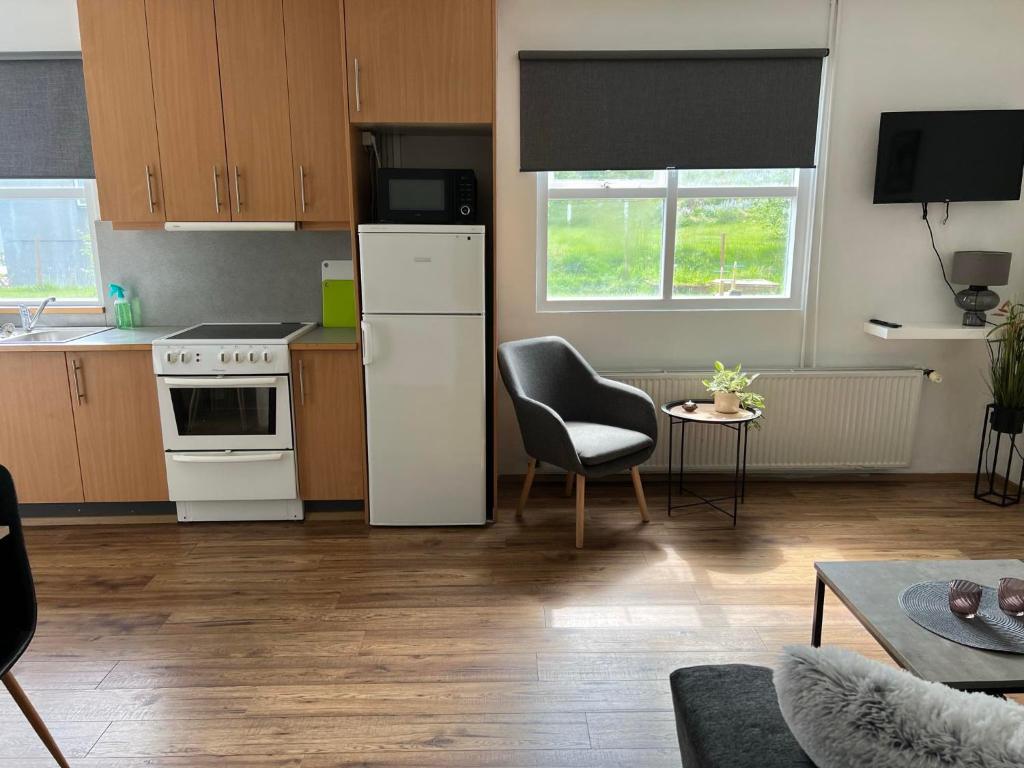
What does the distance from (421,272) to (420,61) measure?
90cm

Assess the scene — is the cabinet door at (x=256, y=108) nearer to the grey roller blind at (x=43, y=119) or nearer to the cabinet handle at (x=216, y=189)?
the cabinet handle at (x=216, y=189)

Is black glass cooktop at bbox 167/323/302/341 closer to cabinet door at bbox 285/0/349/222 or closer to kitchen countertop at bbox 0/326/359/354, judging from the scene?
kitchen countertop at bbox 0/326/359/354

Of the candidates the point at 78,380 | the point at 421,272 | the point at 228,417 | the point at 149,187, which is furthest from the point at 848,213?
the point at 78,380

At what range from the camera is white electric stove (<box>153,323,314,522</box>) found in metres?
3.30

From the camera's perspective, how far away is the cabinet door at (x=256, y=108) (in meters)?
3.25

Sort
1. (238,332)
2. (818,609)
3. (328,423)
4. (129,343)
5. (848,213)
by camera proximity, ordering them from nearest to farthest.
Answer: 1. (818,609)
2. (129,343)
3. (328,423)
4. (238,332)
5. (848,213)

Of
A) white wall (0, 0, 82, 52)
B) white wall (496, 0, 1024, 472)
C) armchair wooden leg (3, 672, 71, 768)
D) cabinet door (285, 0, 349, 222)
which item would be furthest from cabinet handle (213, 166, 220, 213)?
armchair wooden leg (3, 672, 71, 768)

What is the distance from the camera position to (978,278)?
3625 millimetres

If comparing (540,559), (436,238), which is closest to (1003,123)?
(436,238)

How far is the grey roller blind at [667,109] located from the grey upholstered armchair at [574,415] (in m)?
1.01

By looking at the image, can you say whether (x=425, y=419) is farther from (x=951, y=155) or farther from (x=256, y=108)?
(x=951, y=155)

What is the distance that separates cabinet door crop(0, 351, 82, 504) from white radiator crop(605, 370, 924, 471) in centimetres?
272

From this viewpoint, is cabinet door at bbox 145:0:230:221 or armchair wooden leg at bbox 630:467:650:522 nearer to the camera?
cabinet door at bbox 145:0:230:221

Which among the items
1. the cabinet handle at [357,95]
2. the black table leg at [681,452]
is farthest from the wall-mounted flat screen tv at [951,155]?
the cabinet handle at [357,95]
